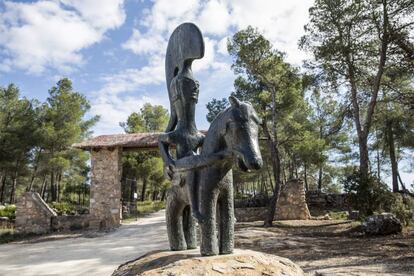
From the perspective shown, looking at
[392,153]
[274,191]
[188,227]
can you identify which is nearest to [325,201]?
[392,153]

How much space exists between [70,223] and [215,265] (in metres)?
13.0

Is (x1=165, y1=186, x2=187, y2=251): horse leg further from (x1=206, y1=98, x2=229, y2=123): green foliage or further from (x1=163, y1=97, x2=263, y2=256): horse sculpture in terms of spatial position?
(x1=206, y1=98, x2=229, y2=123): green foliage

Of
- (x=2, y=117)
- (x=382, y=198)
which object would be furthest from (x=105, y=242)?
(x=2, y=117)

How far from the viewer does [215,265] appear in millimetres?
2215

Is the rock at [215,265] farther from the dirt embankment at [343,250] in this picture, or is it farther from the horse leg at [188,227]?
the dirt embankment at [343,250]

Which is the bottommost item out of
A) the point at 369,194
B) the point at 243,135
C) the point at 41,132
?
the point at 369,194

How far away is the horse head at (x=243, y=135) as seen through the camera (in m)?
2.20

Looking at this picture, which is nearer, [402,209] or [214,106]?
[402,209]

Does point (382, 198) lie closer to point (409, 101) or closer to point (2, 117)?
point (409, 101)

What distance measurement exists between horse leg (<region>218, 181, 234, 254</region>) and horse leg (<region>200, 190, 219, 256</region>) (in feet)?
0.32

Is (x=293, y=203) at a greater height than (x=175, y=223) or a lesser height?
lesser

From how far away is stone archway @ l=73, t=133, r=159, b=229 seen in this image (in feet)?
44.8

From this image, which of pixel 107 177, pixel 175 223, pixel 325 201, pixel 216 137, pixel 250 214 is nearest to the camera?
pixel 216 137

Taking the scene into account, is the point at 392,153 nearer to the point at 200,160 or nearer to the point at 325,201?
the point at 325,201
